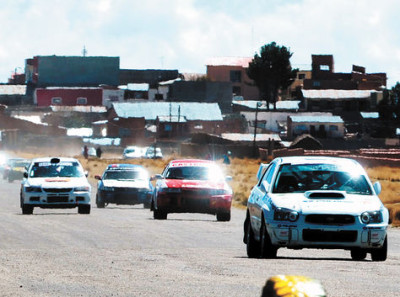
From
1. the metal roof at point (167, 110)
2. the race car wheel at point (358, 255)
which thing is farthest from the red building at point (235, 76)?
the race car wheel at point (358, 255)

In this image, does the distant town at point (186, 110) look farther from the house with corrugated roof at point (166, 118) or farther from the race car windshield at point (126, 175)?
the race car windshield at point (126, 175)

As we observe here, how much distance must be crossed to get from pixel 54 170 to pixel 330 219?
1855cm

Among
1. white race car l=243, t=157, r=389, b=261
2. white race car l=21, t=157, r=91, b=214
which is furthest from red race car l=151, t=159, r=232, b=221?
white race car l=243, t=157, r=389, b=261

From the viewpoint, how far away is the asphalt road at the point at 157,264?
12172 mm

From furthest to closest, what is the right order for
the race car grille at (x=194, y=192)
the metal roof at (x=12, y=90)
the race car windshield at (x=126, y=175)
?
the metal roof at (x=12, y=90) < the race car windshield at (x=126, y=175) < the race car grille at (x=194, y=192)

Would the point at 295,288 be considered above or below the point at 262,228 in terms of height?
above

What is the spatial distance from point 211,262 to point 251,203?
1798mm

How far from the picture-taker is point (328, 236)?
15719 millimetres

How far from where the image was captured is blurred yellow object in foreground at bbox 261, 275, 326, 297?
4.67 metres

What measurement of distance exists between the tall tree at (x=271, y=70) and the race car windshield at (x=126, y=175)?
426 ft

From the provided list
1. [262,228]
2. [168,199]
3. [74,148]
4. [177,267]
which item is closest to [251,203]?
[262,228]

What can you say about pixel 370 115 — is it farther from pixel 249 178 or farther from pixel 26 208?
pixel 26 208

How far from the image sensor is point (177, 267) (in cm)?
1518

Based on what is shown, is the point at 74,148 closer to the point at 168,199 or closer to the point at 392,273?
the point at 168,199
